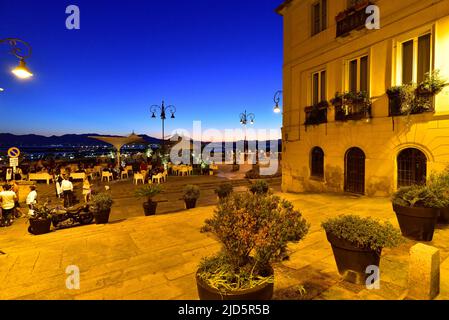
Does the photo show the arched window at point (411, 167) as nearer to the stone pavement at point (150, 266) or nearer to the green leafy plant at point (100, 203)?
the stone pavement at point (150, 266)

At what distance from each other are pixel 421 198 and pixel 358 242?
265 cm

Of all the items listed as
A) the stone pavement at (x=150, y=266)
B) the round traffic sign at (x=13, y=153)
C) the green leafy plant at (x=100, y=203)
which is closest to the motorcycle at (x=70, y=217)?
the green leafy plant at (x=100, y=203)

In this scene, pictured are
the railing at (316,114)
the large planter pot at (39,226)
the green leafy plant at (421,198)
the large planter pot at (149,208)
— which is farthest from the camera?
the railing at (316,114)

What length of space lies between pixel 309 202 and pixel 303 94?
21.8 ft

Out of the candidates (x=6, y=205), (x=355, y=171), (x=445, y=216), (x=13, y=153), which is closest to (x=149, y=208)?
(x=6, y=205)

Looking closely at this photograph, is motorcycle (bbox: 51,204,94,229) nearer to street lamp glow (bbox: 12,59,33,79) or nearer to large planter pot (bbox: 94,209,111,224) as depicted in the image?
large planter pot (bbox: 94,209,111,224)

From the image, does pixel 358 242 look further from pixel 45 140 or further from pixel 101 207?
pixel 45 140

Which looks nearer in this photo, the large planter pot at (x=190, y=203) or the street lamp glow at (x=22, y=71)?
the street lamp glow at (x=22, y=71)

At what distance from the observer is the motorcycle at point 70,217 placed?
8656 millimetres

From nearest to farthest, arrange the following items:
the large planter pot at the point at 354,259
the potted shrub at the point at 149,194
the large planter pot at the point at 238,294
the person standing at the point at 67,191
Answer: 1. the large planter pot at the point at 238,294
2. the large planter pot at the point at 354,259
3. the potted shrub at the point at 149,194
4. the person standing at the point at 67,191

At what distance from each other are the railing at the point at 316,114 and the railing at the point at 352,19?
125 inches

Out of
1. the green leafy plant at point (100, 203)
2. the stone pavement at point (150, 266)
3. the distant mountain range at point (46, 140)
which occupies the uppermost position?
the distant mountain range at point (46, 140)

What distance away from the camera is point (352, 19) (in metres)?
10.9
